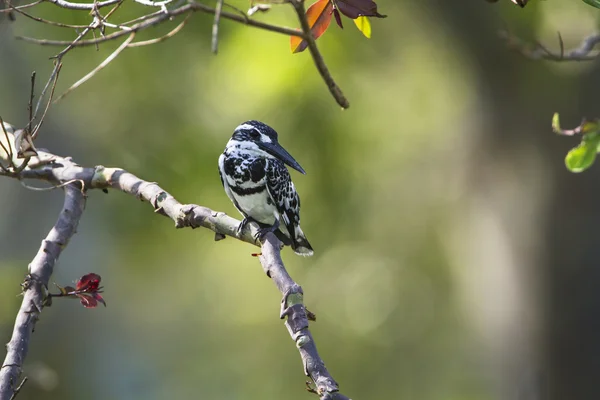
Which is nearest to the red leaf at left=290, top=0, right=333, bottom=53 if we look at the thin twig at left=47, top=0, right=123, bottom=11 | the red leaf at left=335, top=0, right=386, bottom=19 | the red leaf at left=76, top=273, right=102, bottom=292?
the red leaf at left=335, top=0, right=386, bottom=19

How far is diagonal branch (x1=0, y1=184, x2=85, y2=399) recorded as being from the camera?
1403mm

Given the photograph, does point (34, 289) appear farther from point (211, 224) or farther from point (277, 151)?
point (277, 151)

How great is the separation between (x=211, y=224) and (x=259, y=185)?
93cm

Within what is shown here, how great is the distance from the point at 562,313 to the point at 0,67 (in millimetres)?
4563

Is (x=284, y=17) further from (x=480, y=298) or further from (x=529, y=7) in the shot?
(x=480, y=298)

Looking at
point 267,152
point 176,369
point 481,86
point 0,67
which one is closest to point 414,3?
point 481,86

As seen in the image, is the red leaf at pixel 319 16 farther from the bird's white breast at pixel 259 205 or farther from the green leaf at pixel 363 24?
the bird's white breast at pixel 259 205

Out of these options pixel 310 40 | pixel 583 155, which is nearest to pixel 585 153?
pixel 583 155

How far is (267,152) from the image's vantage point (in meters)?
2.55

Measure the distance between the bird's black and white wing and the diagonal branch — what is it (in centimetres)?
84

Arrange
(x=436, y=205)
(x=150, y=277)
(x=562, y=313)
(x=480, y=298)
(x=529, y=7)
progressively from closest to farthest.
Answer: (x=529, y=7) < (x=562, y=313) < (x=480, y=298) < (x=150, y=277) < (x=436, y=205)

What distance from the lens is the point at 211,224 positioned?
1.70 m

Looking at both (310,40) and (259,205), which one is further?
(259,205)

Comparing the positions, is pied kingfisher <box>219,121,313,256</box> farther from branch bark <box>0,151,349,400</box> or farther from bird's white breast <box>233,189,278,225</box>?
branch bark <box>0,151,349,400</box>
